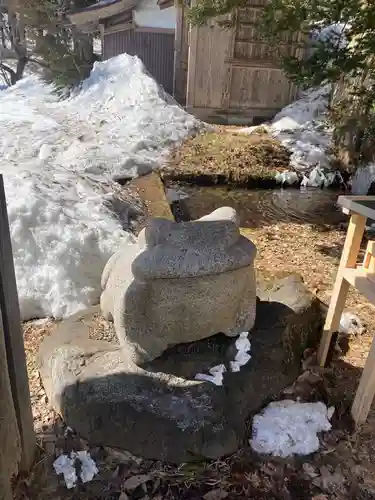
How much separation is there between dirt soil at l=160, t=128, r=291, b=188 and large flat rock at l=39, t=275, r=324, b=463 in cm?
443

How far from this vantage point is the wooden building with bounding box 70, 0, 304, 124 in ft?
32.1

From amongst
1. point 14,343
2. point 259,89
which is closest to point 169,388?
point 14,343

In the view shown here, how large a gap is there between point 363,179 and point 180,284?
523cm

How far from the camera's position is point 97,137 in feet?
27.1

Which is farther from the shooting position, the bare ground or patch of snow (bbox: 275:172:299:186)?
patch of snow (bbox: 275:172:299:186)

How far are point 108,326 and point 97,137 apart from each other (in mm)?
5790

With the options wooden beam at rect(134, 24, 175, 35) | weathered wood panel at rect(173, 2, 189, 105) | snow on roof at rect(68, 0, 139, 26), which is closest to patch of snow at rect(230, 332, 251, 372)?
weathered wood panel at rect(173, 2, 189, 105)

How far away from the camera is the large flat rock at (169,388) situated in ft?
8.11

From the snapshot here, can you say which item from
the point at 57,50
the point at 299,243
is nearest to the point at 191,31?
the point at 57,50

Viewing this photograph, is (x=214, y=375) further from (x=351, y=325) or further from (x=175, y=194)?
(x=175, y=194)

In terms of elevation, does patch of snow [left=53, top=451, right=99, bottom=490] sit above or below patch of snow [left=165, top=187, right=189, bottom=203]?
above

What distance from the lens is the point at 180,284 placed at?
250 centimetres

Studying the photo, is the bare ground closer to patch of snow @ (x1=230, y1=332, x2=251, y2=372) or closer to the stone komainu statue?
patch of snow @ (x1=230, y1=332, x2=251, y2=372)

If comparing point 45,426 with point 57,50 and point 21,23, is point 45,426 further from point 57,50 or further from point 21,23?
point 21,23
